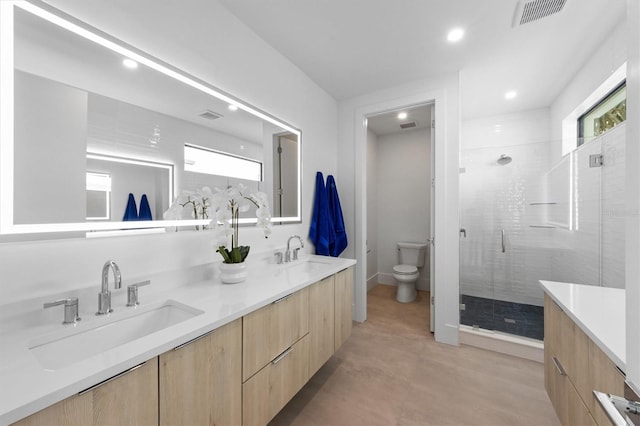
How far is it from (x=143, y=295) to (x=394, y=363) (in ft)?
6.18

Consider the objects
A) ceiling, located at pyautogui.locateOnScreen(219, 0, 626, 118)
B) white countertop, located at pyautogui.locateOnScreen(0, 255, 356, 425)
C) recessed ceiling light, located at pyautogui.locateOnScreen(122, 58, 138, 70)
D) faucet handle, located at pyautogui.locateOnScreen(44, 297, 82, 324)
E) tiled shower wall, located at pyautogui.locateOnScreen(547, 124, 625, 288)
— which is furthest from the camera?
tiled shower wall, located at pyautogui.locateOnScreen(547, 124, 625, 288)

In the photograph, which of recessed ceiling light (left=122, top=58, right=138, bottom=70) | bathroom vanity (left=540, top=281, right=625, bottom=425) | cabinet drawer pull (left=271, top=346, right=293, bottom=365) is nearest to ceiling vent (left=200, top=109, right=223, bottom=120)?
recessed ceiling light (left=122, top=58, right=138, bottom=70)

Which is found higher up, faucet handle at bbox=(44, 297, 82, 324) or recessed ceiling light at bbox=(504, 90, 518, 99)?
recessed ceiling light at bbox=(504, 90, 518, 99)

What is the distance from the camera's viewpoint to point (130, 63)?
4.02ft

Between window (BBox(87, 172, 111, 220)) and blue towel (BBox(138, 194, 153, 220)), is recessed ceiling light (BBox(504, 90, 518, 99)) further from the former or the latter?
window (BBox(87, 172, 111, 220))

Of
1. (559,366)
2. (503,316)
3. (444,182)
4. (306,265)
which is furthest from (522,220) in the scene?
(306,265)

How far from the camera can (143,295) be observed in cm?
121

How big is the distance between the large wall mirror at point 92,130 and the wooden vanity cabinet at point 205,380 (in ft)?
2.34

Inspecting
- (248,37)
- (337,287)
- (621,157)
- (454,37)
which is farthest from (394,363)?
(248,37)

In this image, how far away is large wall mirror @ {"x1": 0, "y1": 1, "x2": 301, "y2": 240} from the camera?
3.05 ft

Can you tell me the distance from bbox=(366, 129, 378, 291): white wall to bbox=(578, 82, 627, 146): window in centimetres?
231

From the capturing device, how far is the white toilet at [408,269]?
3326 millimetres

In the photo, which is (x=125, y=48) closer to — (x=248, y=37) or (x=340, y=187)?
(x=248, y=37)

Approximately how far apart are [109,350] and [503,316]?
10.5 ft
